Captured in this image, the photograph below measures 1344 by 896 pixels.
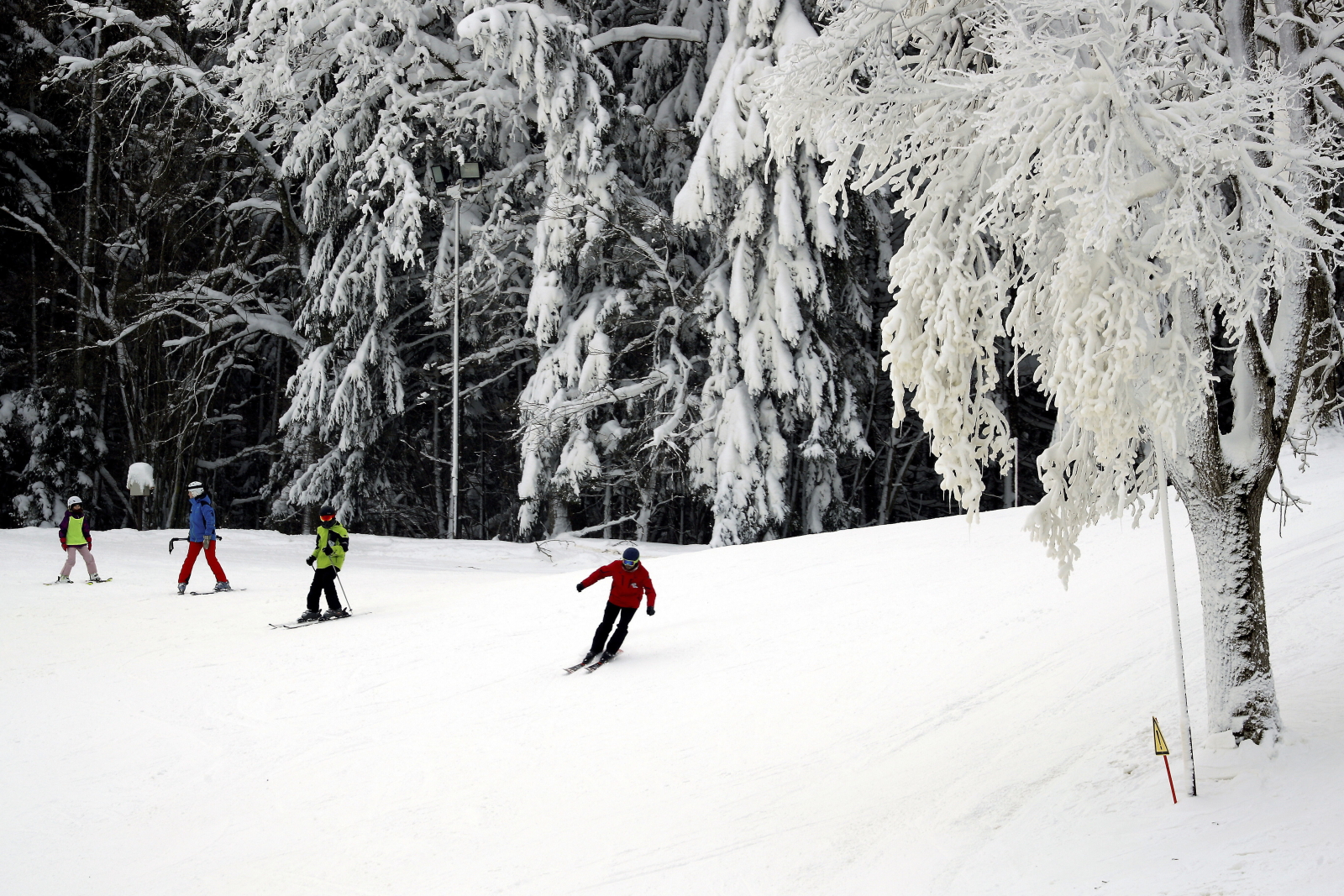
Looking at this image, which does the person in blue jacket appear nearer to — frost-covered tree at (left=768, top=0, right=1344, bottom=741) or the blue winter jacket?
the blue winter jacket

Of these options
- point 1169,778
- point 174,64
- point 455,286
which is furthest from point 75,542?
point 1169,778

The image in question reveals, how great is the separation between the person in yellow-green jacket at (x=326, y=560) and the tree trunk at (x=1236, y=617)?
8893mm

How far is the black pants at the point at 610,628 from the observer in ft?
32.8

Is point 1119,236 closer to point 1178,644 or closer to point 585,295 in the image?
point 1178,644

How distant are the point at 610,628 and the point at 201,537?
261 inches

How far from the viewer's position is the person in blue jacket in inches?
536

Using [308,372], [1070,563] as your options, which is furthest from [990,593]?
[308,372]

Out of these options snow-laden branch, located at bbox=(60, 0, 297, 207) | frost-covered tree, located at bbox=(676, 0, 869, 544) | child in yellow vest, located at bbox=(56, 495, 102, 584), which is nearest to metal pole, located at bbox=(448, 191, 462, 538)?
snow-laden branch, located at bbox=(60, 0, 297, 207)

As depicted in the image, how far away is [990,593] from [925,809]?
4.69m

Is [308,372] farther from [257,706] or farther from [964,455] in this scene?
[964,455]

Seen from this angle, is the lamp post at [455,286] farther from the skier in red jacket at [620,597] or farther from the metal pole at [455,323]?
the skier in red jacket at [620,597]

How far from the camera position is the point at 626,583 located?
32.8 feet

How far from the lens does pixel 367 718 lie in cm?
925

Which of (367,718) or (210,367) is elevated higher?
(210,367)
